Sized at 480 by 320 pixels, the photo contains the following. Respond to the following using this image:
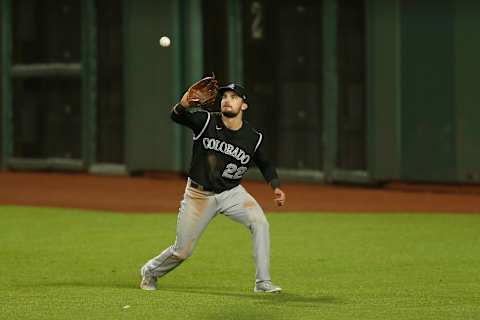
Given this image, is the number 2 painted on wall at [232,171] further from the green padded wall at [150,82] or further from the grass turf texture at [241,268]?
the green padded wall at [150,82]

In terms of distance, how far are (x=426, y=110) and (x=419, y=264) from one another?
7341mm

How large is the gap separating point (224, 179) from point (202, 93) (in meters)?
0.65

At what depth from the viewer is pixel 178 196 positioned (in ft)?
60.7

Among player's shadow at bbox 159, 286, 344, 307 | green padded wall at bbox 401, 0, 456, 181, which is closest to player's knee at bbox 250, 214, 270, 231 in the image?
player's shadow at bbox 159, 286, 344, 307

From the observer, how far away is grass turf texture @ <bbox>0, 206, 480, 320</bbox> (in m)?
8.32

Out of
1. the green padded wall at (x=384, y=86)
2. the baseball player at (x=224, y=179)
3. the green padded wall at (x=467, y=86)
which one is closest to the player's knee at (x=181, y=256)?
the baseball player at (x=224, y=179)

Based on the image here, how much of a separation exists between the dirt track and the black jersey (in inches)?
287

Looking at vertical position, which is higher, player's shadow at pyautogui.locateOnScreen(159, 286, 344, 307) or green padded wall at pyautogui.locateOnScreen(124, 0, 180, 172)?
green padded wall at pyautogui.locateOnScreen(124, 0, 180, 172)

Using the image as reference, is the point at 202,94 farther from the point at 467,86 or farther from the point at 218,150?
the point at 467,86

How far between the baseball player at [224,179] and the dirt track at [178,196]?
726cm

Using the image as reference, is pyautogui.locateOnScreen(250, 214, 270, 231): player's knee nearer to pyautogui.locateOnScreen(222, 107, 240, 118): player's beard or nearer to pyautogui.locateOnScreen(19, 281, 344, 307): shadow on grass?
pyautogui.locateOnScreen(19, 281, 344, 307): shadow on grass

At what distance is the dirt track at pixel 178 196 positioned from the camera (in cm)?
1677

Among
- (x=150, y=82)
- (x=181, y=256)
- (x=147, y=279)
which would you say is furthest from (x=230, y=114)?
(x=150, y=82)

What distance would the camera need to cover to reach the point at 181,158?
21359 mm
